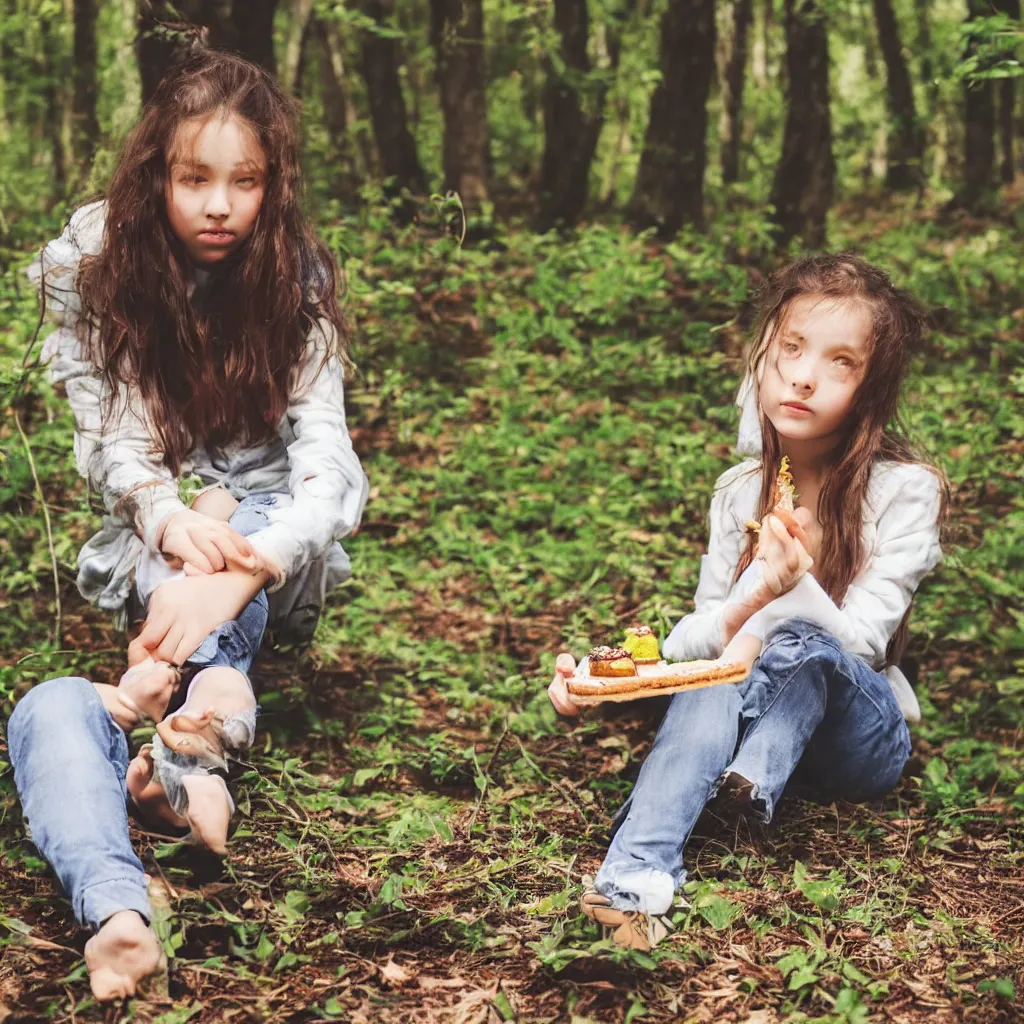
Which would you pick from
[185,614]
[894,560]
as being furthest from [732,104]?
[185,614]

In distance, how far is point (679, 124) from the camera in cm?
844

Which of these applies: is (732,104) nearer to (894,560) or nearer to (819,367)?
(819,367)

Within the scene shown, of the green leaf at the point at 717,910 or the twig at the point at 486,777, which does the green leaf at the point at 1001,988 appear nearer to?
the green leaf at the point at 717,910

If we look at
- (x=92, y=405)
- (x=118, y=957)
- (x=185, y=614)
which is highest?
(x=92, y=405)

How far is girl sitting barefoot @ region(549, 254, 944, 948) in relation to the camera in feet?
9.52

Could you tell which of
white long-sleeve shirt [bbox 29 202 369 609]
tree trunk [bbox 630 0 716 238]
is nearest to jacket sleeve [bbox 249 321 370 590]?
white long-sleeve shirt [bbox 29 202 369 609]

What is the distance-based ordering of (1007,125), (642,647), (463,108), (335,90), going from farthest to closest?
(335,90) < (1007,125) < (463,108) < (642,647)

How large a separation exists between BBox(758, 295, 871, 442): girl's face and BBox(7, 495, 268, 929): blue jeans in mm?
1595

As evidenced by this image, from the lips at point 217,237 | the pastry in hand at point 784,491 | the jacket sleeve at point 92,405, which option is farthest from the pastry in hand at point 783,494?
the lips at point 217,237

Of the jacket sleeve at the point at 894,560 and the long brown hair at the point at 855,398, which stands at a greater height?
the long brown hair at the point at 855,398

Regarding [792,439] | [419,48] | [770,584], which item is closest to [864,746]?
[770,584]

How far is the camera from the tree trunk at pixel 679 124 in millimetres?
8242

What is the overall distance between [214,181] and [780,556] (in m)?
1.81

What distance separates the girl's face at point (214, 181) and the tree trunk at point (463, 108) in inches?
213
